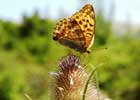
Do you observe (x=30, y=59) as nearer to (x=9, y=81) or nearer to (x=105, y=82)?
(x=105, y=82)

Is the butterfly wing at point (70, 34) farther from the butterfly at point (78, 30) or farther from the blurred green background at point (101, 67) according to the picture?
the blurred green background at point (101, 67)

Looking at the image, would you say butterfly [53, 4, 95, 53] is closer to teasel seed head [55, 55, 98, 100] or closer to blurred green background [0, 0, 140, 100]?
teasel seed head [55, 55, 98, 100]

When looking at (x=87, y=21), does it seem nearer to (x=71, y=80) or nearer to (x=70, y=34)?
(x=70, y=34)

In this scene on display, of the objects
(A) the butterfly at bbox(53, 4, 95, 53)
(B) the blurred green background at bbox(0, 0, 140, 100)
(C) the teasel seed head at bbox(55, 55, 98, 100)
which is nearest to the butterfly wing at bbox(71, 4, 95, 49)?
(A) the butterfly at bbox(53, 4, 95, 53)

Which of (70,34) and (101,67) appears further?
(101,67)

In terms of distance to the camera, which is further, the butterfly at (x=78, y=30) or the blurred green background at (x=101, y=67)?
the blurred green background at (x=101, y=67)

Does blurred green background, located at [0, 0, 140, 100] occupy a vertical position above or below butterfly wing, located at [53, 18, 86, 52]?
below

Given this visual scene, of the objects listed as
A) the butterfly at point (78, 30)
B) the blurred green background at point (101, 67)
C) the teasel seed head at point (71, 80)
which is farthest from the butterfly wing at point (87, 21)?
the blurred green background at point (101, 67)

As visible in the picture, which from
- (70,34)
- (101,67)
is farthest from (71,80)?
(101,67)
